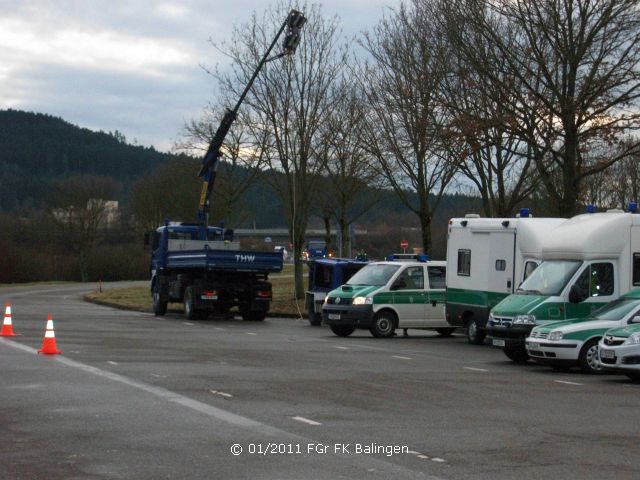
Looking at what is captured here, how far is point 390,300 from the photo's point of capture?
1099 inches

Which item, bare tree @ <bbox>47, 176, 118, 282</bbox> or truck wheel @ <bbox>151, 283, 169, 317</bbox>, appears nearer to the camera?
truck wheel @ <bbox>151, 283, 169, 317</bbox>

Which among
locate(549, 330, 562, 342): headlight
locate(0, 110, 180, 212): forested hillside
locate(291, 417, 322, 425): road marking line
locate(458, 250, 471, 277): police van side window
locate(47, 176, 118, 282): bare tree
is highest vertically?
locate(0, 110, 180, 212): forested hillside

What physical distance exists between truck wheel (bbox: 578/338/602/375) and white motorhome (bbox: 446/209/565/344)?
591 centimetres

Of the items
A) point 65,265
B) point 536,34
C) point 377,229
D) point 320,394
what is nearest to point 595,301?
point 320,394

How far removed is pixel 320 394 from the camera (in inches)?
561

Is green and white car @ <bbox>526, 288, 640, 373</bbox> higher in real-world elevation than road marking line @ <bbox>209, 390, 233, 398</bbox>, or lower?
higher

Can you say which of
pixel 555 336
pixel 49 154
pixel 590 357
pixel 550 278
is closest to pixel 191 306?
pixel 550 278

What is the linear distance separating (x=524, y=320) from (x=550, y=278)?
1.61 m

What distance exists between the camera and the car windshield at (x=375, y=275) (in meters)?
28.2

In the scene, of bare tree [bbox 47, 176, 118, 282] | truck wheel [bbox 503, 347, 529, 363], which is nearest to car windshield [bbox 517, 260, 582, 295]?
truck wheel [bbox 503, 347, 529, 363]

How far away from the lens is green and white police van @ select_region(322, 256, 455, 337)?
90.7 feet

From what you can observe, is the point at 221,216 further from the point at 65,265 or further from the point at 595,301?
the point at 595,301

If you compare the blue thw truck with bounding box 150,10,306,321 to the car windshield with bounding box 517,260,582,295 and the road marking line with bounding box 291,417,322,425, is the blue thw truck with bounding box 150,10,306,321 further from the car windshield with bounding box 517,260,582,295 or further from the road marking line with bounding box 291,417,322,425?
the road marking line with bounding box 291,417,322,425

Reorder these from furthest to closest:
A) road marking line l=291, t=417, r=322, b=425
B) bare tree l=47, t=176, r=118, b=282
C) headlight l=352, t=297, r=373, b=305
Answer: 1. bare tree l=47, t=176, r=118, b=282
2. headlight l=352, t=297, r=373, b=305
3. road marking line l=291, t=417, r=322, b=425
